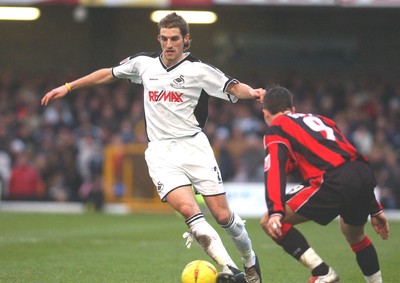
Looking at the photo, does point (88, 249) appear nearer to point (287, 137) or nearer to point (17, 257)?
point (17, 257)

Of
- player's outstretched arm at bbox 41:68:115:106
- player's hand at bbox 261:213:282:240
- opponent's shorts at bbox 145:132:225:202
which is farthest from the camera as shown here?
player's outstretched arm at bbox 41:68:115:106

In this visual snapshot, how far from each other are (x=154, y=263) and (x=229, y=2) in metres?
11.3

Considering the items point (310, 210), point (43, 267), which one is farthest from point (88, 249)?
point (310, 210)

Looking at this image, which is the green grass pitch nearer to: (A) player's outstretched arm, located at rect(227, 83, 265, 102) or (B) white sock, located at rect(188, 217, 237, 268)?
(B) white sock, located at rect(188, 217, 237, 268)

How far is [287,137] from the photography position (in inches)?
270

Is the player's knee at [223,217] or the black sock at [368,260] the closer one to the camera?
the black sock at [368,260]

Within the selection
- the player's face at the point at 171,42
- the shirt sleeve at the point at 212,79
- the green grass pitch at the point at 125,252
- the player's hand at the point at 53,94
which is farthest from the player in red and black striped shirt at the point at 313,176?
the player's hand at the point at 53,94

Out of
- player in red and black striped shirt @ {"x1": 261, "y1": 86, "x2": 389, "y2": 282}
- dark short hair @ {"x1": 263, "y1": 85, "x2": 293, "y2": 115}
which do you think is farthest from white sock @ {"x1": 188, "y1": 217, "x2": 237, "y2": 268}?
dark short hair @ {"x1": 263, "y1": 85, "x2": 293, "y2": 115}

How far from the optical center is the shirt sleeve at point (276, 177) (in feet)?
21.8

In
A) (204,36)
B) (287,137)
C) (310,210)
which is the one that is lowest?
(310,210)

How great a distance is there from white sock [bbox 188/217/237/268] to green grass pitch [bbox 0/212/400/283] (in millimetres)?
982

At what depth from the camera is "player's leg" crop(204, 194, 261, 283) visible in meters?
7.83

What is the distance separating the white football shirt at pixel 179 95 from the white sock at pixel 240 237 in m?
0.87

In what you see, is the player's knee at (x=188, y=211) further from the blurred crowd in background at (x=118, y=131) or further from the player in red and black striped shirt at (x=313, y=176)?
the blurred crowd in background at (x=118, y=131)
